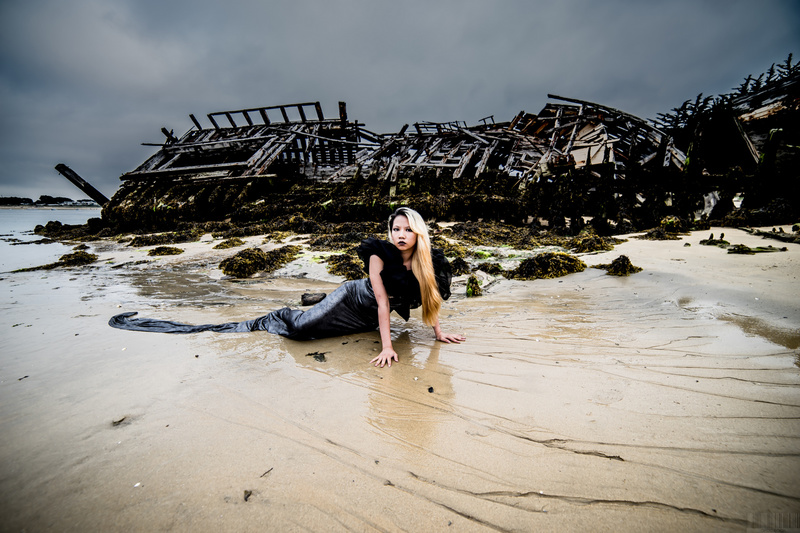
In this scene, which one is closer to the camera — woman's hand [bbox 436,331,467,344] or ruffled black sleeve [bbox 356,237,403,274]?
ruffled black sleeve [bbox 356,237,403,274]

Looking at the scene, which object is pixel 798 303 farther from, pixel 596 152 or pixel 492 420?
pixel 596 152

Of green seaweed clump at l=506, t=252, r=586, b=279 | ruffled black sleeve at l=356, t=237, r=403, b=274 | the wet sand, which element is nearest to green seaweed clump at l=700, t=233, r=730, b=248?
the wet sand

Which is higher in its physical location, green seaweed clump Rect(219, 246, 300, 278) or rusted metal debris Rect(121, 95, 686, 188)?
rusted metal debris Rect(121, 95, 686, 188)

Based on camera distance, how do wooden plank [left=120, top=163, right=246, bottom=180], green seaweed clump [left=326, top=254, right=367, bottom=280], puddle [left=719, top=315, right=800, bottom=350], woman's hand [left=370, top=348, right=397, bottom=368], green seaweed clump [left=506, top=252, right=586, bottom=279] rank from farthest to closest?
wooden plank [left=120, top=163, right=246, bottom=180] < green seaweed clump [left=326, top=254, right=367, bottom=280] < green seaweed clump [left=506, top=252, right=586, bottom=279] < woman's hand [left=370, top=348, right=397, bottom=368] < puddle [left=719, top=315, right=800, bottom=350]

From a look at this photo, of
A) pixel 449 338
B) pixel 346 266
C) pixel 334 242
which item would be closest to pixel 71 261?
pixel 334 242

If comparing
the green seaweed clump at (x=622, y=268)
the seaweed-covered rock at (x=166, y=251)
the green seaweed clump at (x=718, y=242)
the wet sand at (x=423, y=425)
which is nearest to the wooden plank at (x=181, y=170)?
the seaweed-covered rock at (x=166, y=251)

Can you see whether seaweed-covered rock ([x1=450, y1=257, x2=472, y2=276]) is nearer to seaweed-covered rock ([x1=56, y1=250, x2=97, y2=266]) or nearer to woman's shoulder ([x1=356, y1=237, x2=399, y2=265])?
woman's shoulder ([x1=356, y1=237, x2=399, y2=265])

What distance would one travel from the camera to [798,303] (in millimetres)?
2939

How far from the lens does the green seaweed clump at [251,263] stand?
5.98 m

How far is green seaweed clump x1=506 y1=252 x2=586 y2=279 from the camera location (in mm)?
4980

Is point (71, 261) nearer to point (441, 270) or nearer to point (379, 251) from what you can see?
point (379, 251)

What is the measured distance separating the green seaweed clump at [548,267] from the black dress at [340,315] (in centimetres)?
264

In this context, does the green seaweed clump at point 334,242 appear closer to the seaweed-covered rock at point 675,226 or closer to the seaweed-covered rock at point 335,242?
the seaweed-covered rock at point 335,242

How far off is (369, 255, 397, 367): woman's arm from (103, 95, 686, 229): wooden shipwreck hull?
799cm
